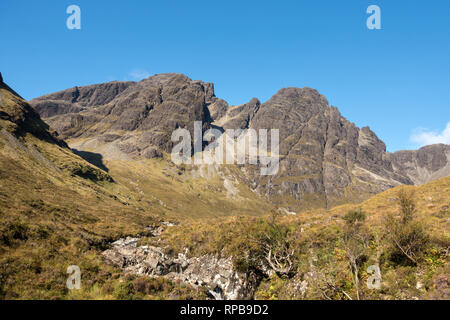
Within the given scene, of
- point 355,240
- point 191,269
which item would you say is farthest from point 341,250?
point 191,269

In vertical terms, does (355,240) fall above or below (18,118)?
below

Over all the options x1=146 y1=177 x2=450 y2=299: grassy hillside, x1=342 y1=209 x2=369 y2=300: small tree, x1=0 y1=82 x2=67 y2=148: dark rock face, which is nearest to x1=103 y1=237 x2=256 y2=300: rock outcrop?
x1=146 y1=177 x2=450 y2=299: grassy hillside

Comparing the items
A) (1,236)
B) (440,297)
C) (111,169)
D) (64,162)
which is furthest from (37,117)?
(440,297)

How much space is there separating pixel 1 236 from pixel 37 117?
141664 millimetres

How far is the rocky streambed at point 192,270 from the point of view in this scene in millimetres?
21627

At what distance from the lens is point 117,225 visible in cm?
3519

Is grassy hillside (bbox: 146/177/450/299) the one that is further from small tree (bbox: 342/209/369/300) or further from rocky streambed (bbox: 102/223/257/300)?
rocky streambed (bbox: 102/223/257/300)

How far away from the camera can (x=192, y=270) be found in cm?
2567

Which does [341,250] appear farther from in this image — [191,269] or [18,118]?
[18,118]

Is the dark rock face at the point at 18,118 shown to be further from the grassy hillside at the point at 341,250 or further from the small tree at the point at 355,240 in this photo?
the small tree at the point at 355,240

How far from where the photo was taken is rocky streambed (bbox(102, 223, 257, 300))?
71.0 ft

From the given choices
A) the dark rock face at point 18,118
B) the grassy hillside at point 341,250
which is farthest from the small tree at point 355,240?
the dark rock face at point 18,118

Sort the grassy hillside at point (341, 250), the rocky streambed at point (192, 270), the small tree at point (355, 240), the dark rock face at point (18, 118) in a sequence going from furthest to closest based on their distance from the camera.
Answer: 1. the dark rock face at point (18, 118)
2. the rocky streambed at point (192, 270)
3. the small tree at point (355, 240)
4. the grassy hillside at point (341, 250)
